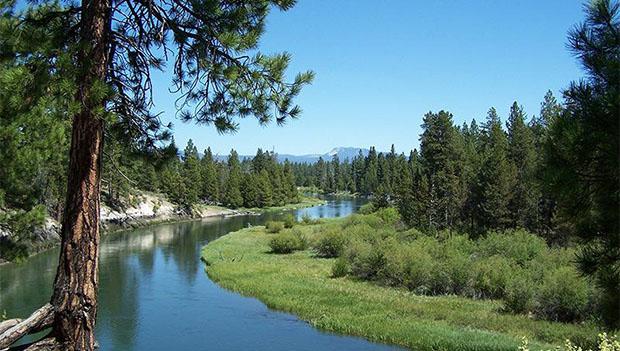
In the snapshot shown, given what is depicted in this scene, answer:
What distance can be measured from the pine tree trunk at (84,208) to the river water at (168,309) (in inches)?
594

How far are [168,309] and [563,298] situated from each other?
18.0m

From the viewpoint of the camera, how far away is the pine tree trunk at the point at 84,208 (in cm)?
616

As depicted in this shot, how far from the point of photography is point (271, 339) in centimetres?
2170

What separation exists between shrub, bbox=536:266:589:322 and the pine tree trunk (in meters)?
21.0

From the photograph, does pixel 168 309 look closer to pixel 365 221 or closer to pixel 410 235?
pixel 410 235

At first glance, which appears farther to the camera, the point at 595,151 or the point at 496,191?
the point at 496,191

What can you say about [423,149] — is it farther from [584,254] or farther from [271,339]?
[584,254]

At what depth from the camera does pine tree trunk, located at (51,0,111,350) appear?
616cm

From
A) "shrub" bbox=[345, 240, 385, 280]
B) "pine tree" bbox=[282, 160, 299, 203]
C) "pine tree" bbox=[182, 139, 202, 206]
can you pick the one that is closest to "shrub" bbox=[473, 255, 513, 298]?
"shrub" bbox=[345, 240, 385, 280]

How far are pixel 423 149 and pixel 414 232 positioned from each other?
13965mm

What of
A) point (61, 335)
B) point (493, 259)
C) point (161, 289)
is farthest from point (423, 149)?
point (61, 335)

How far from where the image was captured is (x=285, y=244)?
4634 centimetres

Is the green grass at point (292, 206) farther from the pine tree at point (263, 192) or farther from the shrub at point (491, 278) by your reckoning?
the shrub at point (491, 278)

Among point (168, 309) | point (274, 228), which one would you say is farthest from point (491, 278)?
point (274, 228)
